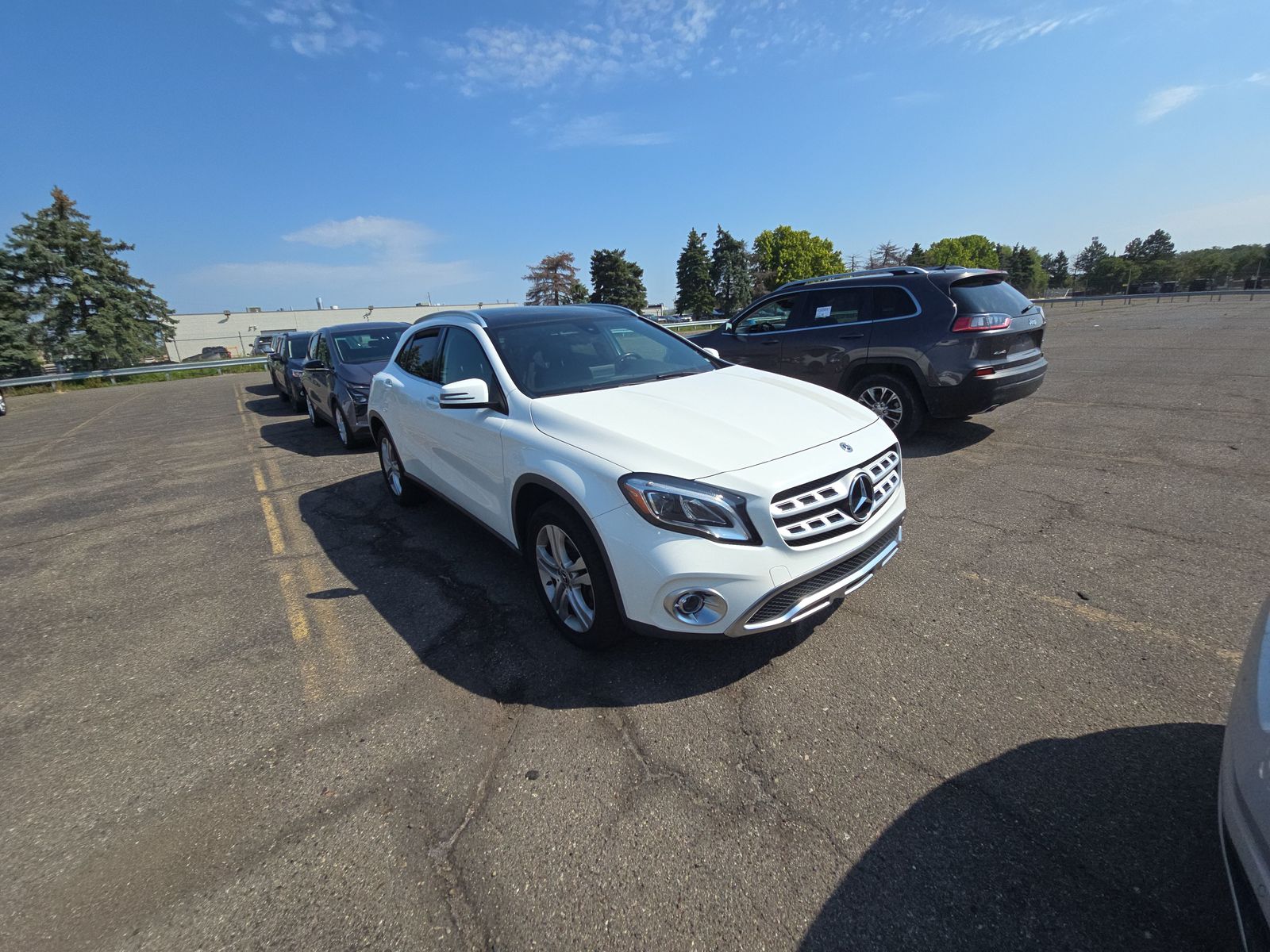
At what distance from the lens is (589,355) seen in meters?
3.80

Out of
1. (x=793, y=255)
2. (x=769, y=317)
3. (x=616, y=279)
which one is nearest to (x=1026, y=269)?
(x=793, y=255)

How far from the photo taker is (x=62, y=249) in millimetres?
30141

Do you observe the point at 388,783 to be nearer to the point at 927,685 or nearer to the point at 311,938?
the point at 311,938

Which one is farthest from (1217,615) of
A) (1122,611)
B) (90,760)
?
(90,760)

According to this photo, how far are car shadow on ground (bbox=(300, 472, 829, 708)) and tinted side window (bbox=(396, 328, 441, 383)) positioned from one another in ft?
4.24

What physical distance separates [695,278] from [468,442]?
76500mm

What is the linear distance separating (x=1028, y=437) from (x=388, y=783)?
273 inches

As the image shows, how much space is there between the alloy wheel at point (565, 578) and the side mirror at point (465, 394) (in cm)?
87

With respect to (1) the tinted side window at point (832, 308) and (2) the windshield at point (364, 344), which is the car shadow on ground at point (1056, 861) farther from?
(2) the windshield at point (364, 344)

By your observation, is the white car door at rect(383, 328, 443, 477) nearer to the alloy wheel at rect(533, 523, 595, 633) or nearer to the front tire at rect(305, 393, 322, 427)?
the alloy wheel at rect(533, 523, 595, 633)

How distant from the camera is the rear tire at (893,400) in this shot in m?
6.20

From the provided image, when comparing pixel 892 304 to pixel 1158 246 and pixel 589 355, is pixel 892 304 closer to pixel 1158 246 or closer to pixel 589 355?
pixel 589 355

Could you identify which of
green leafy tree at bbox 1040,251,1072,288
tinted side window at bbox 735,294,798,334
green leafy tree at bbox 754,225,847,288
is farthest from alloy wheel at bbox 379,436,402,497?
green leafy tree at bbox 1040,251,1072,288

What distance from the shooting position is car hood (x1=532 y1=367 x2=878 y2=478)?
255 cm
